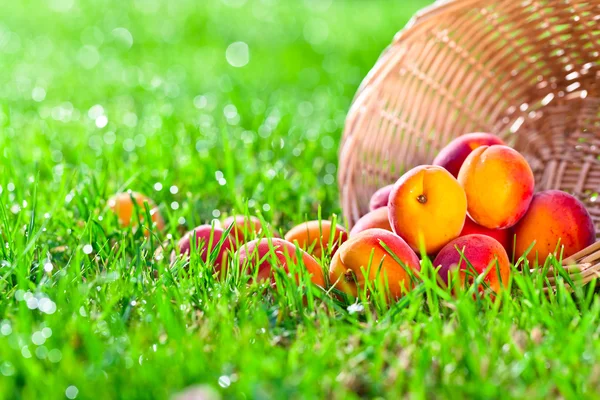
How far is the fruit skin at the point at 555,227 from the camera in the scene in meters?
1.45

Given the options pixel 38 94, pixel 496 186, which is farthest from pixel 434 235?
pixel 38 94

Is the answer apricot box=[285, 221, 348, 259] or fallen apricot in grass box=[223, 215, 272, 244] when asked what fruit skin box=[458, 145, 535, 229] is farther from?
fallen apricot in grass box=[223, 215, 272, 244]

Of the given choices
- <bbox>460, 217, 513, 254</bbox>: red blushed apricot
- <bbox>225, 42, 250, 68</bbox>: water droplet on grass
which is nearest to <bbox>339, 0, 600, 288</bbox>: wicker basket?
<bbox>460, 217, 513, 254</bbox>: red blushed apricot

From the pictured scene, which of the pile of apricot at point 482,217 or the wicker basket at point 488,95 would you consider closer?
the pile of apricot at point 482,217

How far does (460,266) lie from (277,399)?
542 millimetres

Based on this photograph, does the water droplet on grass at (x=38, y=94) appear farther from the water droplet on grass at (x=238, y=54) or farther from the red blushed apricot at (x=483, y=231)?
the red blushed apricot at (x=483, y=231)

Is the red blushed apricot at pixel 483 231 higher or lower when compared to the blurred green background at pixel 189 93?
lower

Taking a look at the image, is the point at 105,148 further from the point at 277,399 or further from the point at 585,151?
the point at 277,399

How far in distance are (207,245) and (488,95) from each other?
0.94 meters

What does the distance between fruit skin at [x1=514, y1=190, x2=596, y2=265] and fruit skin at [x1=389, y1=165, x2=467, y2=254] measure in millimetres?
168

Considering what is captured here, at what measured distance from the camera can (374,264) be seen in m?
1.29

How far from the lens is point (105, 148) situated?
223 cm

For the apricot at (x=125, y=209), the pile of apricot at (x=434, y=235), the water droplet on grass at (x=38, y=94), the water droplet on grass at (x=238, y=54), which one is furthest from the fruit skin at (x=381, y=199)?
the water droplet on grass at (x=238, y=54)

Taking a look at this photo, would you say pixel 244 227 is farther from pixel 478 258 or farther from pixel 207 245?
pixel 478 258
